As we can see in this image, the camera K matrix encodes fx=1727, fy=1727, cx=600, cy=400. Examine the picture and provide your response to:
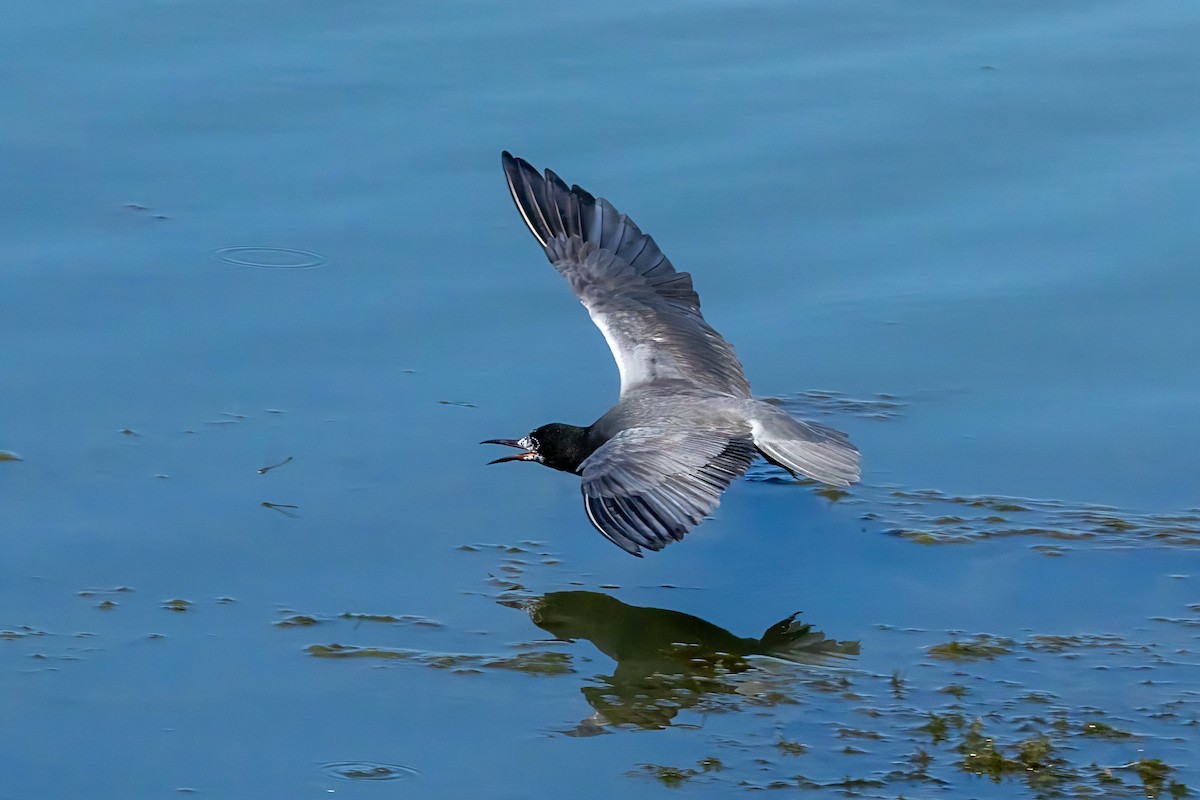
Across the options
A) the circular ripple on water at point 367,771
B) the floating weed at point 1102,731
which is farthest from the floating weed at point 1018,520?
the circular ripple on water at point 367,771

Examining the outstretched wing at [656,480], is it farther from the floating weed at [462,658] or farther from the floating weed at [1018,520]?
the floating weed at [1018,520]

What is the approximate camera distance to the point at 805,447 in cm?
680

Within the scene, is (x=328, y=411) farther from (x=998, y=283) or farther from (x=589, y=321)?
(x=998, y=283)

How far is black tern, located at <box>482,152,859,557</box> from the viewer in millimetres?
6289

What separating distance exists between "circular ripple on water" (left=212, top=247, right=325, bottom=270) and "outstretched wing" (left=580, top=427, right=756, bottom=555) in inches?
95.1

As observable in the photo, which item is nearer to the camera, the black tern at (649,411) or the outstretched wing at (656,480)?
the outstretched wing at (656,480)

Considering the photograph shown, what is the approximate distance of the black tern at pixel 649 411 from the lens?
248 inches

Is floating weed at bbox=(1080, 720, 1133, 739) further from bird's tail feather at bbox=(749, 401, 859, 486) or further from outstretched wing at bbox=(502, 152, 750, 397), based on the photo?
outstretched wing at bbox=(502, 152, 750, 397)

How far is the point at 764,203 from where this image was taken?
915cm

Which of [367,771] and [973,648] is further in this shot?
[973,648]

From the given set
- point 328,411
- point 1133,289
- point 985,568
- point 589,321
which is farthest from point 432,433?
point 1133,289

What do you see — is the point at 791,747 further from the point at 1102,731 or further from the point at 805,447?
the point at 805,447

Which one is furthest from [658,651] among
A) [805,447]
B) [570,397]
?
[570,397]

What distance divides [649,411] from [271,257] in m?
2.42
